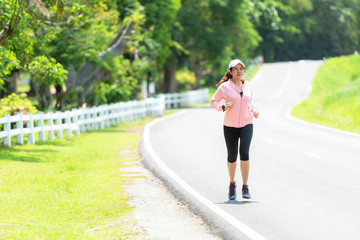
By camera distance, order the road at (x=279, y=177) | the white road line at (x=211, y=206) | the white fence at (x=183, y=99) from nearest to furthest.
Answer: the white road line at (x=211, y=206), the road at (x=279, y=177), the white fence at (x=183, y=99)

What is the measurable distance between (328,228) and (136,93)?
4097 centimetres

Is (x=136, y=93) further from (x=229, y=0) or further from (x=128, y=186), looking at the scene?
(x=128, y=186)

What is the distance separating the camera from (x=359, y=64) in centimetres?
8069

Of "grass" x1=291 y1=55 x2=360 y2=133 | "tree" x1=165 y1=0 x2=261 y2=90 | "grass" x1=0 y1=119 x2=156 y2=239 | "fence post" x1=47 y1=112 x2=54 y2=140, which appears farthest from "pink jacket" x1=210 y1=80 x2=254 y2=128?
"tree" x1=165 y1=0 x2=261 y2=90

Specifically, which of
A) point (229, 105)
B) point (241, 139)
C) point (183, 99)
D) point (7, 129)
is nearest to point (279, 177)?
point (241, 139)

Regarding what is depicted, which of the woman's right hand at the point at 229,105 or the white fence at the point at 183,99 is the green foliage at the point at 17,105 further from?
the white fence at the point at 183,99

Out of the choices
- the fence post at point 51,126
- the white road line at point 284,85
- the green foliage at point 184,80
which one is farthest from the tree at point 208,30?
the fence post at point 51,126

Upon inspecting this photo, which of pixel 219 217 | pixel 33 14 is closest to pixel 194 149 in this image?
pixel 33 14

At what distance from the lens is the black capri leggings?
10.3 m

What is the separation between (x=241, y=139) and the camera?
10352 millimetres

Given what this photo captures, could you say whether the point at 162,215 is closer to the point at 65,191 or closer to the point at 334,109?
the point at 65,191

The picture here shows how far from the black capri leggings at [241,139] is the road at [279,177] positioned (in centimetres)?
65

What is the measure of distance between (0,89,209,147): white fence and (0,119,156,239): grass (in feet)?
1.74

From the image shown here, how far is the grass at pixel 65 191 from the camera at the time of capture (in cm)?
857
